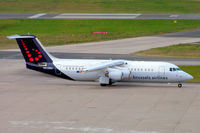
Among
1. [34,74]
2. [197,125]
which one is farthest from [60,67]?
[197,125]

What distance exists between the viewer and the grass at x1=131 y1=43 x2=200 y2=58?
61938 millimetres

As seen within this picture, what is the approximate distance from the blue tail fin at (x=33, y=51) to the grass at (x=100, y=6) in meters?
62.2

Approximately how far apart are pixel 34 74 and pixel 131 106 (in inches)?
736

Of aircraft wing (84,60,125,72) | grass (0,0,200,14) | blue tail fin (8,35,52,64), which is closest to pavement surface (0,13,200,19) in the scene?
grass (0,0,200,14)

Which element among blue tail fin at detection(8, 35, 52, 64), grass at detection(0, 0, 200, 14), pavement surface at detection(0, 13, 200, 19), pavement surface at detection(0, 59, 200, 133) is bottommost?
pavement surface at detection(0, 59, 200, 133)

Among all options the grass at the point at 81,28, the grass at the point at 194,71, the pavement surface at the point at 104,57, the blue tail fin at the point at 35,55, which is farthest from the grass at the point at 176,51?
the blue tail fin at the point at 35,55

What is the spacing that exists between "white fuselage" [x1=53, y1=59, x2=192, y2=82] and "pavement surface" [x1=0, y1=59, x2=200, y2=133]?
938mm

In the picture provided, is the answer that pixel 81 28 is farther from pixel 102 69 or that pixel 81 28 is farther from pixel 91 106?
pixel 91 106

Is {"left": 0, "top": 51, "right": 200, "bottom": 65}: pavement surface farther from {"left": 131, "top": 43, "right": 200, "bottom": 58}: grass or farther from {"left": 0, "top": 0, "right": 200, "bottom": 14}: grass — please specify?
{"left": 0, "top": 0, "right": 200, "bottom": 14}: grass

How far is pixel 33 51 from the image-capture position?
43.4 metres

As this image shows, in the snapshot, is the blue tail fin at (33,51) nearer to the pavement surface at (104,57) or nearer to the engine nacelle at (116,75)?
the engine nacelle at (116,75)

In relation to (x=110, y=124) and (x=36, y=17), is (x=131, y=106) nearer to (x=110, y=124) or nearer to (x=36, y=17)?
(x=110, y=124)

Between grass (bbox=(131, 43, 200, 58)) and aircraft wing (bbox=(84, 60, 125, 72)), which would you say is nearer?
aircraft wing (bbox=(84, 60, 125, 72))

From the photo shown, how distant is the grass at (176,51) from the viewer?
61.9 m
